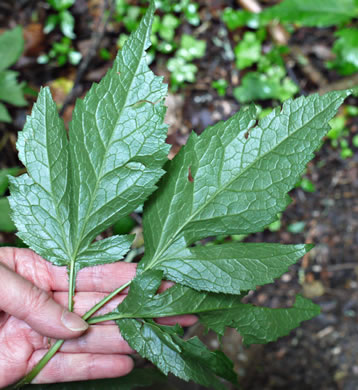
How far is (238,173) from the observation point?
1199 millimetres

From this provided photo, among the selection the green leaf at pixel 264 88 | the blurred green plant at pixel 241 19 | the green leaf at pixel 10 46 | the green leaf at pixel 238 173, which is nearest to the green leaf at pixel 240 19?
the blurred green plant at pixel 241 19

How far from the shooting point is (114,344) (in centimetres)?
161

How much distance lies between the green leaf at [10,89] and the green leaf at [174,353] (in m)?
1.44

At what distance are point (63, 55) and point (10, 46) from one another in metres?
0.55

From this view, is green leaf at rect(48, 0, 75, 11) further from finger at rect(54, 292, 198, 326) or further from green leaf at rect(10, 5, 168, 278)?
finger at rect(54, 292, 198, 326)

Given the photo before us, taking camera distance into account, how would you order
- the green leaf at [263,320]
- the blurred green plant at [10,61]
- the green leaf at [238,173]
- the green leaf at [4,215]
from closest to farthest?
the green leaf at [238,173] → the green leaf at [263,320] → the green leaf at [4,215] → the blurred green plant at [10,61]

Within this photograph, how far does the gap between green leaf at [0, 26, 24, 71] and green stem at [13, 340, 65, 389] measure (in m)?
1.54

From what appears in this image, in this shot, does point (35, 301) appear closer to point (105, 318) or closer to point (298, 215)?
Result: point (105, 318)

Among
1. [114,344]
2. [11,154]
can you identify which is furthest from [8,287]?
[11,154]

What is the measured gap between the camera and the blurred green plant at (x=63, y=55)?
266 cm

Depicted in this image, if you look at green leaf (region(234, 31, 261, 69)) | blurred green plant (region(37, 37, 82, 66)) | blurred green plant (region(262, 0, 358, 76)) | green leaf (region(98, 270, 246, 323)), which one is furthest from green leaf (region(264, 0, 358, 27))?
green leaf (region(98, 270, 246, 323))

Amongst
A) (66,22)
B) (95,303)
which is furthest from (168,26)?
(95,303)

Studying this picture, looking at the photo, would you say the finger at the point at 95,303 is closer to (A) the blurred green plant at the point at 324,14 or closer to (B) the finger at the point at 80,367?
(B) the finger at the point at 80,367

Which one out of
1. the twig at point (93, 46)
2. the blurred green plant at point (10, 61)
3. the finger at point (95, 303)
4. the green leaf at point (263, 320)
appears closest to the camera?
the green leaf at point (263, 320)
